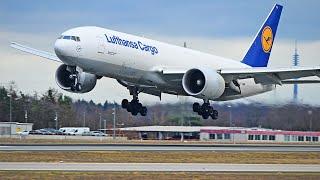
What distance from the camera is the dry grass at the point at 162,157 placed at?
4434 centimetres

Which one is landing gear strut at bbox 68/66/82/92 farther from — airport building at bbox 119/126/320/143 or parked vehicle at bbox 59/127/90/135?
parked vehicle at bbox 59/127/90/135

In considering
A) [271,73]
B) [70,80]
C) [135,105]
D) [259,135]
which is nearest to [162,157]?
[70,80]

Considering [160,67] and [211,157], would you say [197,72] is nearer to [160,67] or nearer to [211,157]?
[160,67]

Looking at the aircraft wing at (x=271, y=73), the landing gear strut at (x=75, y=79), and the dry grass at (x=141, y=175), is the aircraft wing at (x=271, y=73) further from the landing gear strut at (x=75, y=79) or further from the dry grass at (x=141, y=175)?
the dry grass at (x=141, y=175)

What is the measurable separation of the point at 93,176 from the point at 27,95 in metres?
98.9

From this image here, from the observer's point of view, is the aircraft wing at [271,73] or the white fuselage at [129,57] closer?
the white fuselage at [129,57]

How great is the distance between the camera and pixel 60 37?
186 feet

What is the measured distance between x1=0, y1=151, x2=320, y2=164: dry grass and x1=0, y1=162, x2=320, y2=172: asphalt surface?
280cm

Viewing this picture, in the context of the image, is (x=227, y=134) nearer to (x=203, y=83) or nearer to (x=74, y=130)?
(x=74, y=130)

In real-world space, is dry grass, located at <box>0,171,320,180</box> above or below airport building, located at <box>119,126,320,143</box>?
below

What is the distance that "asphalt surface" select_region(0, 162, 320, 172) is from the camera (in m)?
37.6

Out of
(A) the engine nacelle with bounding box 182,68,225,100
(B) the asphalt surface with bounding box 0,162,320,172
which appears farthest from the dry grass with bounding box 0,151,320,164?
(A) the engine nacelle with bounding box 182,68,225,100

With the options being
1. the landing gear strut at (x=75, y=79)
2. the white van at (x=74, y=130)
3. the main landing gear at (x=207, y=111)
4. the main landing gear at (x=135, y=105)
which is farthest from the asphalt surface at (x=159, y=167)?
the white van at (x=74, y=130)

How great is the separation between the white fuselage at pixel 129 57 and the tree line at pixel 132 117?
12.7 metres
